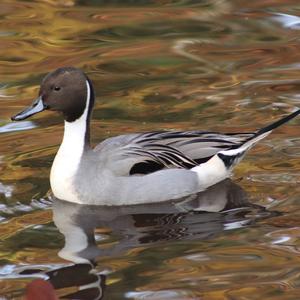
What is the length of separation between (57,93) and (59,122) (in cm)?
156

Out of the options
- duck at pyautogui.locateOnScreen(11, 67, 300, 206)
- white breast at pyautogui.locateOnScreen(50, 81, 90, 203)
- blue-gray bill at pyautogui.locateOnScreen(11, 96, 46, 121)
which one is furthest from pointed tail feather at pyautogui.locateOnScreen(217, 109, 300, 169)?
blue-gray bill at pyautogui.locateOnScreen(11, 96, 46, 121)

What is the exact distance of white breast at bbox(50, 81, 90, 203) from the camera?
861 cm

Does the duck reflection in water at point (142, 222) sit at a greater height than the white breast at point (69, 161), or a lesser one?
lesser

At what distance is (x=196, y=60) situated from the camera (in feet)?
39.0

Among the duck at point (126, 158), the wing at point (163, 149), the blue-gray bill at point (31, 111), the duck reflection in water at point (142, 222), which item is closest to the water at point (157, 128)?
the duck reflection in water at point (142, 222)

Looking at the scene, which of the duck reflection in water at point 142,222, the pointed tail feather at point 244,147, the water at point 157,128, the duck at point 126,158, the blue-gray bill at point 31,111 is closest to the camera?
the water at point 157,128

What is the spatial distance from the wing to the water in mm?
281

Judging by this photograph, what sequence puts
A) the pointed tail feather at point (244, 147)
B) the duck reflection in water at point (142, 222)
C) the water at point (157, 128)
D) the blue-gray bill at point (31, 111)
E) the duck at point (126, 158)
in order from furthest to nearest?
the pointed tail feather at point (244, 147)
the blue-gray bill at point (31, 111)
the duck at point (126, 158)
the duck reflection in water at point (142, 222)
the water at point (157, 128)

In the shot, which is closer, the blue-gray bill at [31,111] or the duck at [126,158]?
the duck at [126,158]

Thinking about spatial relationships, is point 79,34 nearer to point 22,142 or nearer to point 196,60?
point 196,60

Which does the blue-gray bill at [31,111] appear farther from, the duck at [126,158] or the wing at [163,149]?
the wing at [163,149]

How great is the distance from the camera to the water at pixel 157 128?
704cm

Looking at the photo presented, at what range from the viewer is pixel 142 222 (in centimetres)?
821

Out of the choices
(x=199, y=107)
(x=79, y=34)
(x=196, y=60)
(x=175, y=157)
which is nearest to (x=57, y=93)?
(x=175, y=157)
